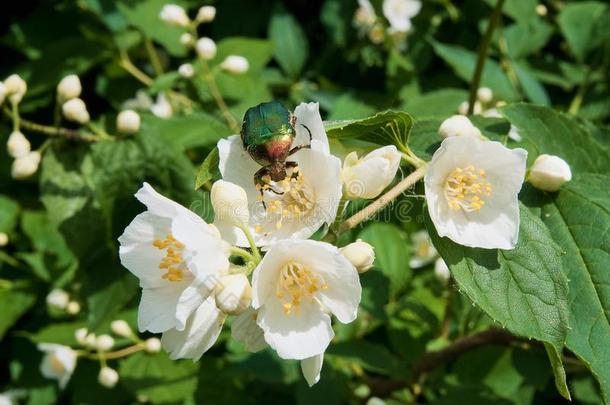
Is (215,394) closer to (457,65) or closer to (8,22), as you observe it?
(457,65)

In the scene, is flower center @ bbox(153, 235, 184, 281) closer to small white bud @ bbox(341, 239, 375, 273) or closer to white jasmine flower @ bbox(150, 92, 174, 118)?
small white bud @ bbox(341, 239, 375, 273)

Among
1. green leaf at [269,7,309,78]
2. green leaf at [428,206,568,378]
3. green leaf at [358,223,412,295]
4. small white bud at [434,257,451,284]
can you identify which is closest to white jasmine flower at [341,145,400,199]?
green leaf at [428,206,568,378]

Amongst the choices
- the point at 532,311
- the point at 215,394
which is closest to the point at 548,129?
the point at 532,311

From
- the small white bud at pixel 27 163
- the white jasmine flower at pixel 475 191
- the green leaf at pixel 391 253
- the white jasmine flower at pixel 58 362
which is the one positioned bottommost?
the white jasmine flower at pixel 58 362

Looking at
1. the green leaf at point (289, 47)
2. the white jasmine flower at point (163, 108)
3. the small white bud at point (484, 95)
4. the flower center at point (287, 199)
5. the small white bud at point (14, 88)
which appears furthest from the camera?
the green leaf at point (289, 47)

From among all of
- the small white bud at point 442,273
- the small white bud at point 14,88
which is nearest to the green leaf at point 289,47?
the small white bud at point 442,273

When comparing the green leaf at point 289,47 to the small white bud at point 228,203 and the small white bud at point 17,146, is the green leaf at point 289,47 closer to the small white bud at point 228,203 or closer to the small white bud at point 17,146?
the small white bud at point 17,146

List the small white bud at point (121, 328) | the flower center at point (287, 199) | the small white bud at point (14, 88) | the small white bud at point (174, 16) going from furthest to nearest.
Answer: the small white bud at point (174, 16) → the small white bud at point (121, 328) → the small white bud at point (14, 88) → the flower center at point (287, 199)
